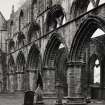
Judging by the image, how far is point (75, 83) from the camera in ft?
65.0

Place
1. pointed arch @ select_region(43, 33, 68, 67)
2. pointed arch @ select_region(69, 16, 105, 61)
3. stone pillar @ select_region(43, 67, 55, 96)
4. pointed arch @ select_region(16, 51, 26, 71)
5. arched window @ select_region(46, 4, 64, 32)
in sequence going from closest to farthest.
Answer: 1. pointed arch @ select_region(69, 16, 105, 61)
2. arched window @ select_region(46, 4, 64, 32)
3. pointed arch @ select_region(43, 33, 68, 67)
4. stone pillar @ select_region(43, 67, 55, 96)
5. pointed arch @ select_region(16, 51, 26, 71)

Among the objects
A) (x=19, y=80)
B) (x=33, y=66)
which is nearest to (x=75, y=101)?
(x=33, y=66)

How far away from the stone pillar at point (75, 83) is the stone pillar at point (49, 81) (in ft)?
15.1

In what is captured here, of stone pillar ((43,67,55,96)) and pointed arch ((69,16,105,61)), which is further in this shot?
stone pillar ((43,67,55,96))

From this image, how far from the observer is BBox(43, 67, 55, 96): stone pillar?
24438 millimetres

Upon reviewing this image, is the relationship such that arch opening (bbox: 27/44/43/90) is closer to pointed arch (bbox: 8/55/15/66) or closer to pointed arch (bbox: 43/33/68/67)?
pointed arch (bbox: 43/33/68/67)

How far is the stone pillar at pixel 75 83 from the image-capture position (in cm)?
1950

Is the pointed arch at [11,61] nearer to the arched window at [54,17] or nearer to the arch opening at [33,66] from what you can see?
the arch opening at [33,66]

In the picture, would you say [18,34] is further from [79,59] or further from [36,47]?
[79,59]

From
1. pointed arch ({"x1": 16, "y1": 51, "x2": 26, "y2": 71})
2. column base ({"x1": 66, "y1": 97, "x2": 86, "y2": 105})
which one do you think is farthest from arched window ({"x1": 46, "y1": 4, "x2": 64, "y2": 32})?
pointed arch ({"x1": 16, "y1": 51, "x2": 26, "y2": 71})

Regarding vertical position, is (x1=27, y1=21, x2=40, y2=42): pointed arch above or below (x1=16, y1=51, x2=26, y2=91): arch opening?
above

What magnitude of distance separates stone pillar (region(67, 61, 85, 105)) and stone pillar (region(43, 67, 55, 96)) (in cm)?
459

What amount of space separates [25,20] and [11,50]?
7680 millimetres

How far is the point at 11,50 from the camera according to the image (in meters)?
38.0
